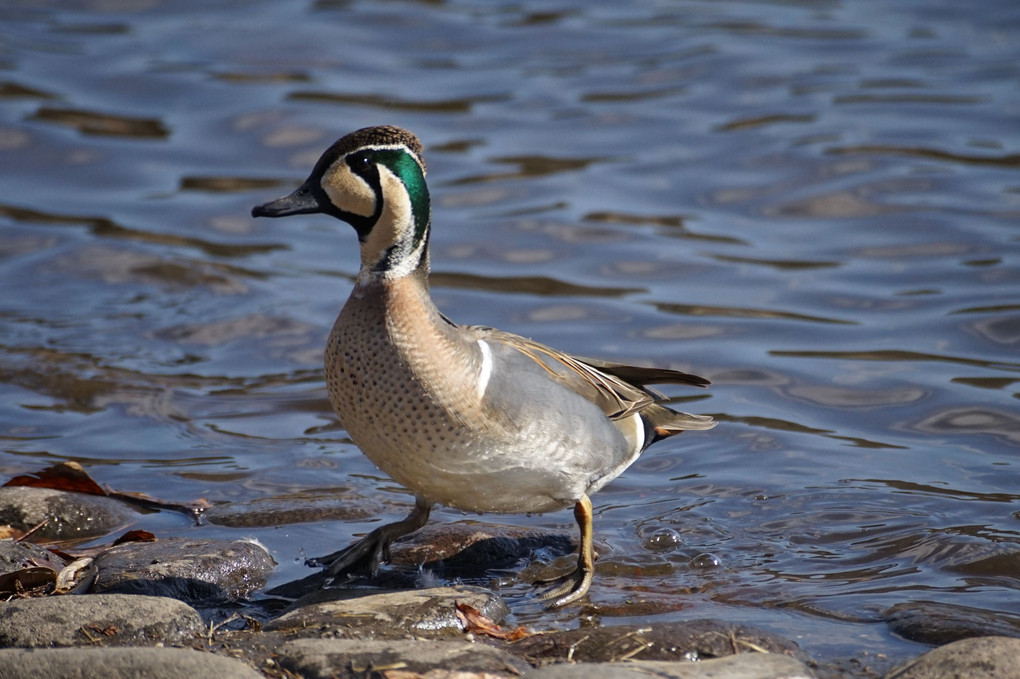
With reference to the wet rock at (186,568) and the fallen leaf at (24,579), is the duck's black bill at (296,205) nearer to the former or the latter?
the wet rock at (186,568)

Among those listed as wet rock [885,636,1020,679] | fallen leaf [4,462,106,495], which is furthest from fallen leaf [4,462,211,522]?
wet rock [885,636,1020,679]

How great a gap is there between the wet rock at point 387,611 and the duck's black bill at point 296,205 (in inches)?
60.2

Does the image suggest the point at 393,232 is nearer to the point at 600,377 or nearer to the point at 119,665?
the point at 600,377

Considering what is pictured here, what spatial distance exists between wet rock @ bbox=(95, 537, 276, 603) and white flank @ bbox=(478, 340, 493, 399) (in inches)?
50.6

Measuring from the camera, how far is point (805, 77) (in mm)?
13906

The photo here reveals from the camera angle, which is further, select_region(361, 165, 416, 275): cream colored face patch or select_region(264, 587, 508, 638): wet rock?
select_region(361, 165, 416, 275): cream colored face patch

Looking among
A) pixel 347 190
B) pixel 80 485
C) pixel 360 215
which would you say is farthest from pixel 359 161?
pixel 80 485

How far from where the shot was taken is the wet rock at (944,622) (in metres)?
4.62

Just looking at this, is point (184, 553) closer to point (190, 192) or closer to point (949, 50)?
point (190, 192)

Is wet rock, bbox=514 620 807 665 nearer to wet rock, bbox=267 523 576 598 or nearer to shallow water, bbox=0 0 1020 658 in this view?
shallow water, bbox=0 0 1020 658

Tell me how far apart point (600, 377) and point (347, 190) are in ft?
4.96

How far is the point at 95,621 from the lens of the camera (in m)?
4.35

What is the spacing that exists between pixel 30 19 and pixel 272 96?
386 centimetres

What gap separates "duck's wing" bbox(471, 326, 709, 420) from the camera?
541 centimetres
